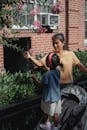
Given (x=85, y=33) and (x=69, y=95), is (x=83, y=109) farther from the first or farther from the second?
(x=85, y=33)

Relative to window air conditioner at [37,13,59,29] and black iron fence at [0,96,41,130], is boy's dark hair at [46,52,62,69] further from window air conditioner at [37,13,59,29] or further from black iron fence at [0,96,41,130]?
window air conditioner at [37,13,59,29]

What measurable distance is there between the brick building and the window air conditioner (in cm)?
22

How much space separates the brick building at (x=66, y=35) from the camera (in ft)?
40.1

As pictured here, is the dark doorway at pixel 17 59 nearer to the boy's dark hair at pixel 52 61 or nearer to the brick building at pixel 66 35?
the brick building at pixel 66 35

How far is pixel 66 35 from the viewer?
1405 centimetres

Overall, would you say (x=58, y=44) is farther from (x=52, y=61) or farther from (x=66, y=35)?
(x=66, y=35)

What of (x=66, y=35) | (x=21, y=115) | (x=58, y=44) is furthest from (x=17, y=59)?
(x=21, y=115)

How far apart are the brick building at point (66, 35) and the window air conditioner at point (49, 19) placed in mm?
Result: 224

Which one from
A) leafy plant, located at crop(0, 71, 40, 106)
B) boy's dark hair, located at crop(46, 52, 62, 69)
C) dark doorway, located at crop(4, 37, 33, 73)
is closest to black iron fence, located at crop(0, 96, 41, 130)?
leafy plant, located at crop(0, 71, 40, 106)

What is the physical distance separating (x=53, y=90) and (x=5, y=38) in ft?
3.02

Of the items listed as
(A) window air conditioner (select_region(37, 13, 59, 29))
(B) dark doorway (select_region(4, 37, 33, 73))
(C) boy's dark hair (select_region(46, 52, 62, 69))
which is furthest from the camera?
(A) window air conditioner (select_region(37, 13, 59, 29))

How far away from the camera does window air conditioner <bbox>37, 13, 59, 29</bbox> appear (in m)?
12.6

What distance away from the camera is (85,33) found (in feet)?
51.4

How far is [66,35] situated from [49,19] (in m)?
1.45
